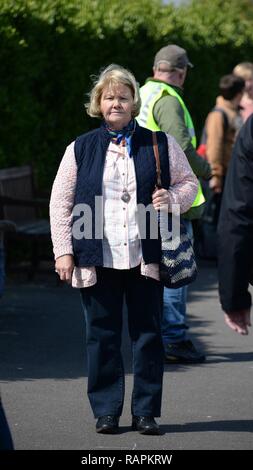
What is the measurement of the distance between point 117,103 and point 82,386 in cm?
197

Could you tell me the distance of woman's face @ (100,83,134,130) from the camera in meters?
6.83

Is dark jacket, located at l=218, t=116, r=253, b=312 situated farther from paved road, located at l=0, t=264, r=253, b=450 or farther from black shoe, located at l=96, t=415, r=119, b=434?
black shoe, located at l=96, t=415, r=119, b=434

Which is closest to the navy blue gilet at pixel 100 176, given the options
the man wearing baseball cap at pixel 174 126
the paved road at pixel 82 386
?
the paved road at pixel 82 386

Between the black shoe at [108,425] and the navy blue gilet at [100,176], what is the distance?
Answer: 0.79 m

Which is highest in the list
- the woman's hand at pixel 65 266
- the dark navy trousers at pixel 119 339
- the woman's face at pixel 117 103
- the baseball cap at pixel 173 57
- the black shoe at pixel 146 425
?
the woman's face at pixel 117 103

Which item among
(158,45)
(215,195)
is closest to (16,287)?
(215,195)

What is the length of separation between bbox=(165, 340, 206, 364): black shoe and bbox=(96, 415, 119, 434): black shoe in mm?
1986

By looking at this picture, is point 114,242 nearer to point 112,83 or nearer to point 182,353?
point 112,83

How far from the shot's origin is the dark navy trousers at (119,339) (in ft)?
22.4

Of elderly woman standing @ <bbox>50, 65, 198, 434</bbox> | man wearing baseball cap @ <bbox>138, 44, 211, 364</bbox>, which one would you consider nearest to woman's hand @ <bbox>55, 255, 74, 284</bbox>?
elderly woman standing @ <bbox>50, 65, 198, 434</bbox>

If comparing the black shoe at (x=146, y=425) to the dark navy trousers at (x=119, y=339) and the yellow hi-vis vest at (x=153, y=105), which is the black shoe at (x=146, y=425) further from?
the yellow hi-vis vest at (x=153, y=105)

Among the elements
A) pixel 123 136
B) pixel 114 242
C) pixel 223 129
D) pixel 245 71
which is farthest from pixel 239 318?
pixel 245 71

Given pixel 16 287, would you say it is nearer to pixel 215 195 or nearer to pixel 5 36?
pixel 5 36

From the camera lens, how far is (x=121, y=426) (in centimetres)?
705
